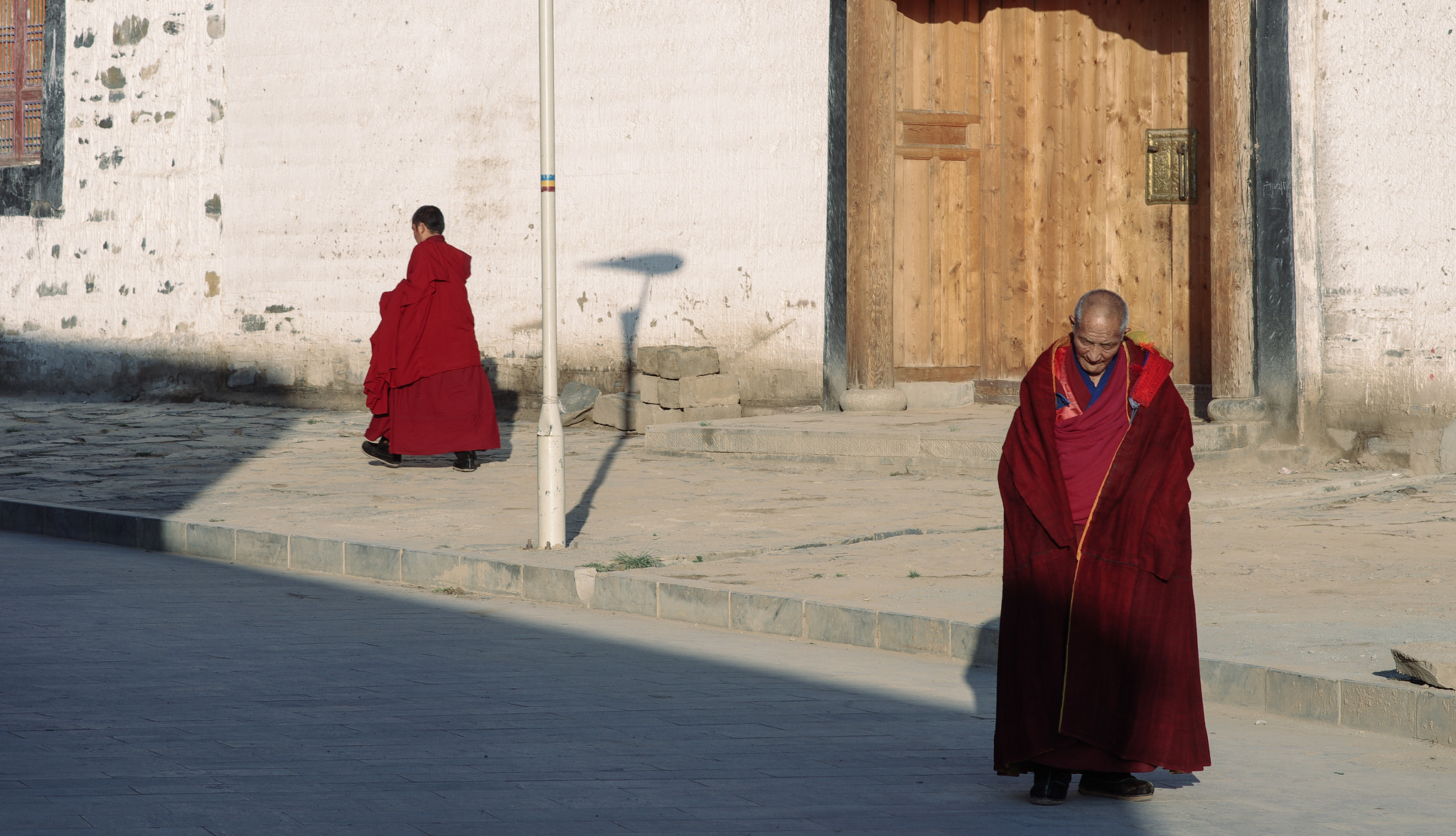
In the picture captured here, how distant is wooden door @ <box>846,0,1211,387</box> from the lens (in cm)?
1261

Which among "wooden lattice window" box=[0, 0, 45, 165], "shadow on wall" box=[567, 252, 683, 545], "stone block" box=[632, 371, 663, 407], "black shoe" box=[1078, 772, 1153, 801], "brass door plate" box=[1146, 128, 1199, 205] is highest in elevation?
"wooden lattice window" box=[0, 0, 45, 165]

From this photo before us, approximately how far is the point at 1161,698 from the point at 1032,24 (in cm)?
971

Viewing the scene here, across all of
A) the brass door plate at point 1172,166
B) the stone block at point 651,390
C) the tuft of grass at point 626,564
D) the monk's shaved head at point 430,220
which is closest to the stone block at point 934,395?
the stone block at point 651,390

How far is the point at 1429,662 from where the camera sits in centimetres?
504

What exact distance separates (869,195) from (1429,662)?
8.31 meters

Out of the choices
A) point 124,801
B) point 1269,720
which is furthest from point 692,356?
point 124,801

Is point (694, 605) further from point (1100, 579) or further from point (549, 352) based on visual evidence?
point (1100, 579)

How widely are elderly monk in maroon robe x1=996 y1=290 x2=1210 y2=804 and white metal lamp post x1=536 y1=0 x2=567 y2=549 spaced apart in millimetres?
3835

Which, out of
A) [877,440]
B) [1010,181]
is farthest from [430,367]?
[1010,181]

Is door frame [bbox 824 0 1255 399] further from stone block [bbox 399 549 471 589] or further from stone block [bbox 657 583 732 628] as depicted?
stone block [bbox 657 583 732 628]

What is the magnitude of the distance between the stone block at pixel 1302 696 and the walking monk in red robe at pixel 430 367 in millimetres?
6943

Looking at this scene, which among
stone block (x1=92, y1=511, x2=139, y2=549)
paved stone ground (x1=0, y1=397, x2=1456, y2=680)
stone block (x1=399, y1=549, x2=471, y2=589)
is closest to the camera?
paved stone ground (x1=0, y1=397, x2=1456, y2=680)

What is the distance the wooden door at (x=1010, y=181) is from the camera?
12609mm

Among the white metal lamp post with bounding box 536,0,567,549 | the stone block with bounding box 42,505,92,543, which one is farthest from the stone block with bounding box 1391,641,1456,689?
the stone block with bounding box 42,505,92,543
